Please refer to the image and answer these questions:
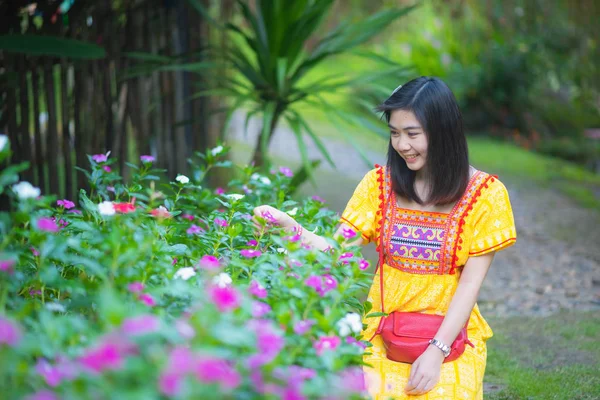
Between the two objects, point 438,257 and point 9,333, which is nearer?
point 9,333

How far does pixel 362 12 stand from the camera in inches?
267

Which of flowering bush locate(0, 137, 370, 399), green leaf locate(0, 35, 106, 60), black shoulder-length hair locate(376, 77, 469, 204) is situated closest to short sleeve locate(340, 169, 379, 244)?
black shoulder-length hair locate(376, 77, 469, 204)

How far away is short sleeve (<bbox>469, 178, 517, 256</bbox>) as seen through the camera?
2.19m

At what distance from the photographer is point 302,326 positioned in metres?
1.46

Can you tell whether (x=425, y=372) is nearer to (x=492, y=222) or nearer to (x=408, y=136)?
(x=492, y=222)

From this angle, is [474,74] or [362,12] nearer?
[362,12]

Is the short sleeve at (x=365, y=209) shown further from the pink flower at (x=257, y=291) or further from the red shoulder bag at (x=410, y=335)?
the pink flower at (x=257, y=291)

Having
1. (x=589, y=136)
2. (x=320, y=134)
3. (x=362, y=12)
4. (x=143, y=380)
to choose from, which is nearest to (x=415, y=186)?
(x=143, y=380)

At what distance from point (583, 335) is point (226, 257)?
210 cm

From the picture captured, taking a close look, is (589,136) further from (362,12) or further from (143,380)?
(143,380)

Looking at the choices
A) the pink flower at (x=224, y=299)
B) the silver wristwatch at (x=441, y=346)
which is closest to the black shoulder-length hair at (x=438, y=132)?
the silver wristwatch at (x=441, y=346)

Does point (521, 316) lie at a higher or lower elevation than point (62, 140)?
lower

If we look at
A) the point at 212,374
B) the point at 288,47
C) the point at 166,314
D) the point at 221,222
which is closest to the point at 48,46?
the point at 288,47

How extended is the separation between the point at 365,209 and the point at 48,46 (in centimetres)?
179
